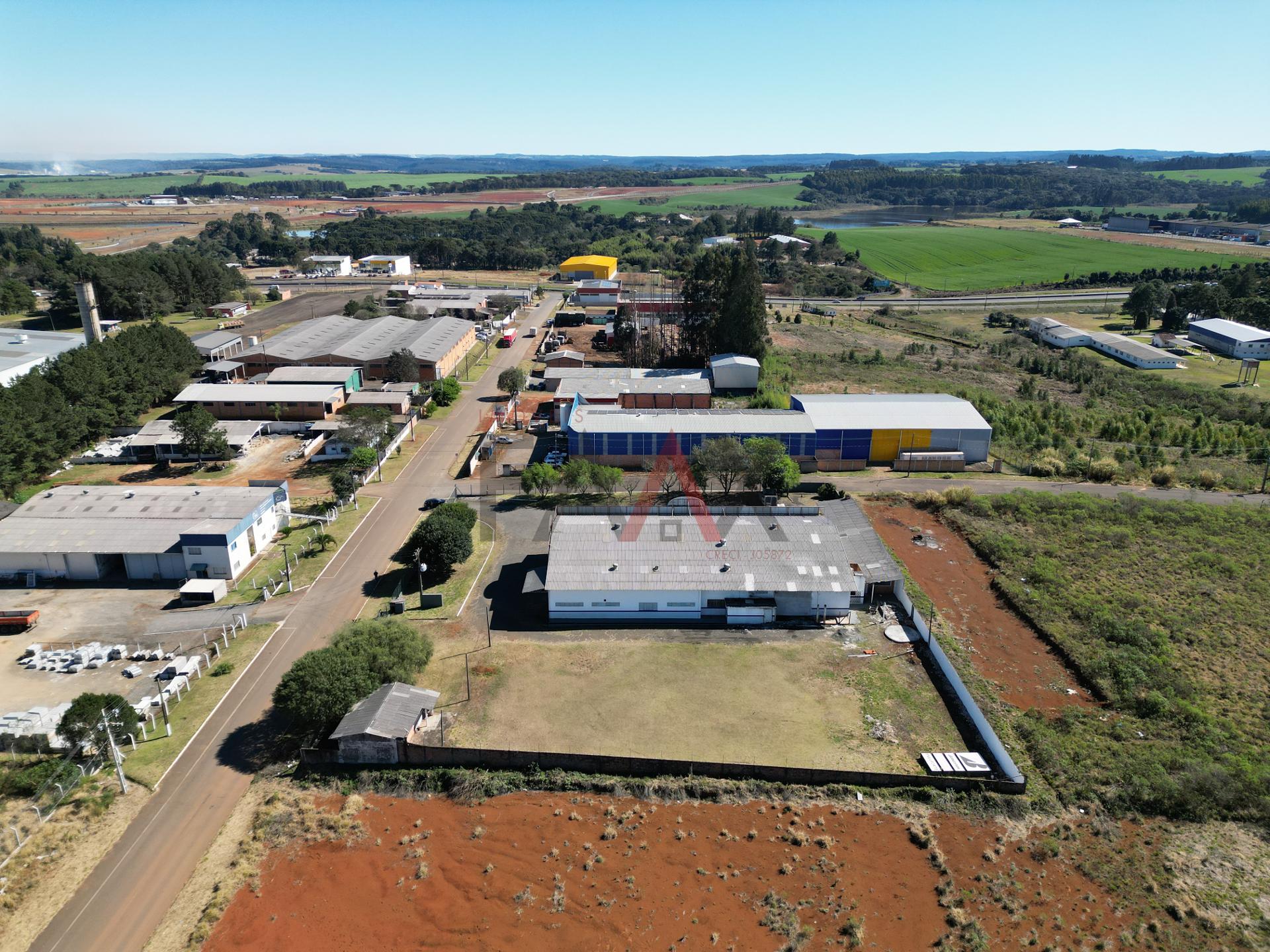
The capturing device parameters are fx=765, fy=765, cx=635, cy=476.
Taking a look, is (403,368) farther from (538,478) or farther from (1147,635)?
(1147,635)

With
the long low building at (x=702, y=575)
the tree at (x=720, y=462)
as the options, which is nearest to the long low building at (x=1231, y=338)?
the tree at (x=720, y=462)

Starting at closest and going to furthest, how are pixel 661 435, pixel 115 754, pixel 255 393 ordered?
pixel 115 754, pixel 661 435, pixel 255 393

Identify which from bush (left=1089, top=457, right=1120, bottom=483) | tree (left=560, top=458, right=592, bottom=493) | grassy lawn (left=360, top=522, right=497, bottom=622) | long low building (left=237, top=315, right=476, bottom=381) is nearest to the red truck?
grassy lawn (left=360, top=522, right=497, bottom=622)

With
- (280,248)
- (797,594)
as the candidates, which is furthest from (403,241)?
(797,594)

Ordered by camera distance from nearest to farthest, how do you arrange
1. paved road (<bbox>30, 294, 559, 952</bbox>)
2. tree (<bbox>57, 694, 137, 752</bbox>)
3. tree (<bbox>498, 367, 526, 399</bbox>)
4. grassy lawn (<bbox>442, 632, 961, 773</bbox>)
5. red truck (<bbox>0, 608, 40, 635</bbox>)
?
paved road (<bbox>30, 294, 559, 952</bbox>)
tree (<bbox>57, 694, 137, 752</bbox>)
grassy lawn (<bbox>442, 632, 961, 773</bbox>)
red truck (<bbox>0, 608, 40, 635</bbox>)
tree (<bbox>498, 367, 526, 399</bbox>)

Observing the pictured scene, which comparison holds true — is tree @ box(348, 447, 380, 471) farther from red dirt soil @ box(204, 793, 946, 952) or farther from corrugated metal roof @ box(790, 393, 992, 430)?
corrugated metal roof @ box(790, 393, 992, 430)

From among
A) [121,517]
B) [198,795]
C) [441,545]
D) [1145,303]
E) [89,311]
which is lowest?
[198,795]

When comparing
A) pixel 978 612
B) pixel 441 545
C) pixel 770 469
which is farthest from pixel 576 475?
pixel 978 612
